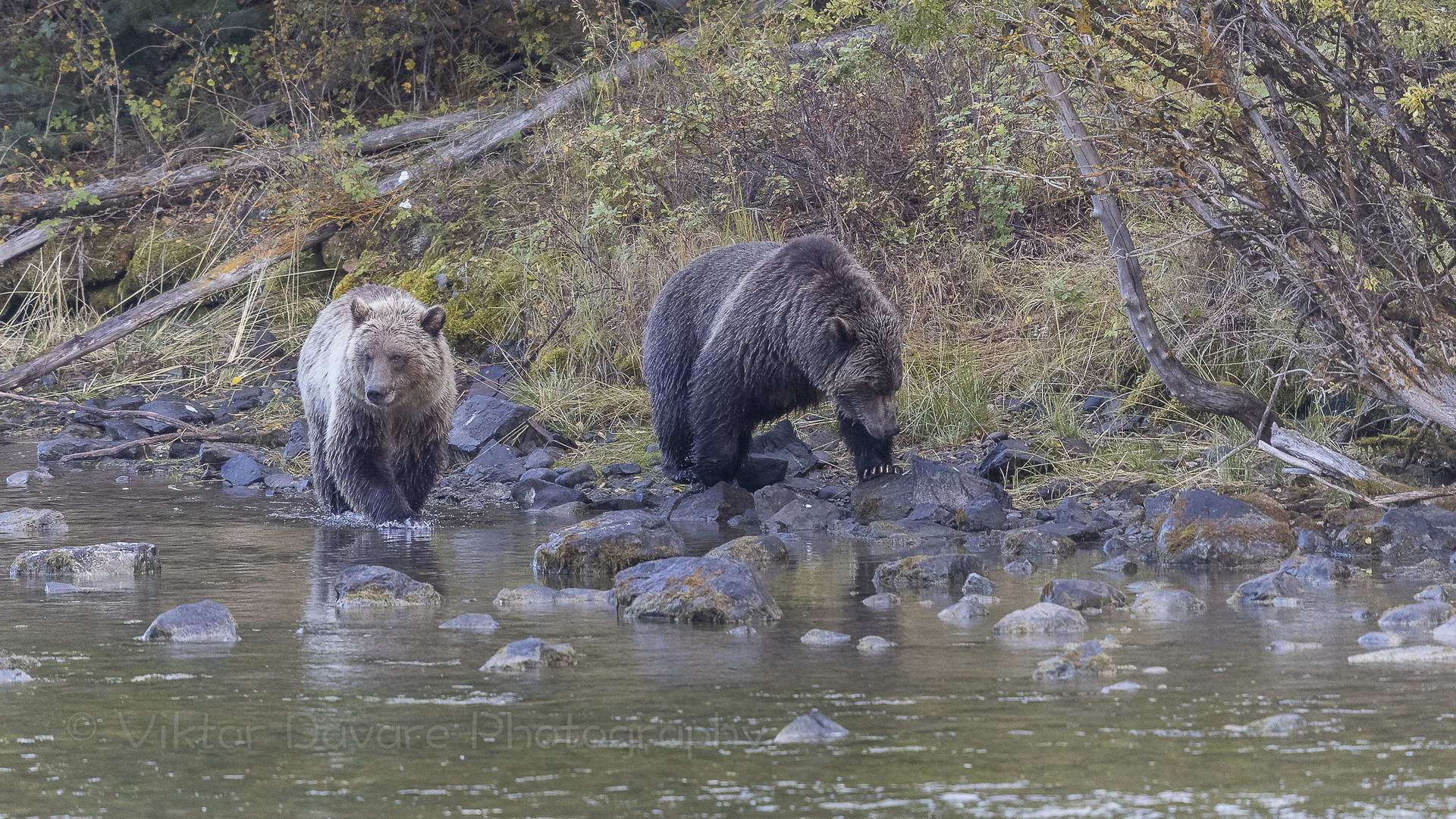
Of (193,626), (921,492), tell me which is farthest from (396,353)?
(193,626)

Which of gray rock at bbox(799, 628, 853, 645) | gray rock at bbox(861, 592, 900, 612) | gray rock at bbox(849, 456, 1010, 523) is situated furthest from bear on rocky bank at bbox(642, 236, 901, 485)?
gray rock at bbox(799, 628, 853, 645)

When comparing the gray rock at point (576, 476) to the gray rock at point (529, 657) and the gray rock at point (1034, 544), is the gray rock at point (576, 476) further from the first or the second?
the gray rock at point (529, 657)

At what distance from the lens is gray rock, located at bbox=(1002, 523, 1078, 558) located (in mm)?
6387

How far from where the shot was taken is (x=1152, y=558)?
246 inches

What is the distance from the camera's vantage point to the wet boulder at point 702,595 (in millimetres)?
4855

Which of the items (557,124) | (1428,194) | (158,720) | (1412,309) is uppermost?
(557,124)

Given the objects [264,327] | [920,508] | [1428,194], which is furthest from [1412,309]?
[264,327]

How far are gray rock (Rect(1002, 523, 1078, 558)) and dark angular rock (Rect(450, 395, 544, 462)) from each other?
4.47 meters

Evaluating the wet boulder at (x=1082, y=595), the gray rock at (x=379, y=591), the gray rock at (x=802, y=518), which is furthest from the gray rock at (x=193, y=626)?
the gray rock at (x=802, y=518)

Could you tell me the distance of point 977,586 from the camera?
5.38 m

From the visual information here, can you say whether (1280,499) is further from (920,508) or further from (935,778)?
(935,778)

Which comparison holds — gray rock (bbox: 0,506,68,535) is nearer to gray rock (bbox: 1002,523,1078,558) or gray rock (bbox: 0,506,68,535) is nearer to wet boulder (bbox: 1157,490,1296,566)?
gray rock (bbox: 1002,523,1078,558)

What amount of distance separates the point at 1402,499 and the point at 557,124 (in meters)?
8.96

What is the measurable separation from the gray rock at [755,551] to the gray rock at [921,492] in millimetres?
1133
